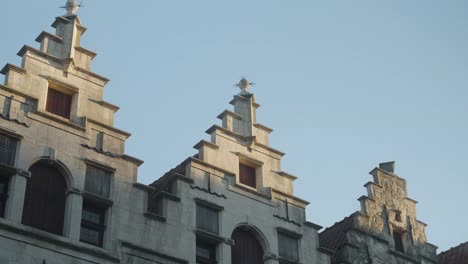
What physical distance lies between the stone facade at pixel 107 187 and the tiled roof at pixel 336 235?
217 centimetres

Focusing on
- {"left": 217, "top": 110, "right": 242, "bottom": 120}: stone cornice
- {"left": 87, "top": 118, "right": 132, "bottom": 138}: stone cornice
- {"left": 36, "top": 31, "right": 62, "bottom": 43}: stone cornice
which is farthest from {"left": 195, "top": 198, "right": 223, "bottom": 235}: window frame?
{"left": 36, "top": 31, "right": 62, "bottom": 43}: stone cornice

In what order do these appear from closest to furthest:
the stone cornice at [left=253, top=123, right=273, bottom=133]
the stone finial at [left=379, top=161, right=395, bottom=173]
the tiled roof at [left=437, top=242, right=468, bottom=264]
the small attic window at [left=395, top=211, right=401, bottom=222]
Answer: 1. the stone cornice at [left=253, top=123, right=273, bottom=133]
2. the small attic window at [left=395, top=211, right=401, bottom=222]
3. the stone finial at [left=379, top=161, right=395, bottom=173]
4. the tiled roof at [left=437, top=242, right=468, bottom=264]

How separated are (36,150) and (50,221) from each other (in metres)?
1.98

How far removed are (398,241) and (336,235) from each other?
7.78ft

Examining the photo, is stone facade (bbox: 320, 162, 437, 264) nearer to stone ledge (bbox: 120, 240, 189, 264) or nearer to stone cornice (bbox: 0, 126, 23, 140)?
stone ledge (bbox: 120, 240, 189, 264)

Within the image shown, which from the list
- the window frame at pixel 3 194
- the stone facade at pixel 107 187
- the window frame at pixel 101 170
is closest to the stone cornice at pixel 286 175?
the stone facade at pixel 107 187

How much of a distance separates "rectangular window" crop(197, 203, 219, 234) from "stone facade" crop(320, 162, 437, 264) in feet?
15.7

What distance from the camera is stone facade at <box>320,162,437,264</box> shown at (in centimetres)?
3128

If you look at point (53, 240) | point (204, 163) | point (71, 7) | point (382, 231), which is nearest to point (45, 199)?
point (53, 240)

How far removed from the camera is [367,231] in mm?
32000

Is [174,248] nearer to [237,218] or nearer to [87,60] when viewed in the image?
[237,218]

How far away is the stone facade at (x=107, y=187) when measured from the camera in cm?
2397

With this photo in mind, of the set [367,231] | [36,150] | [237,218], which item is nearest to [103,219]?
[36,150]

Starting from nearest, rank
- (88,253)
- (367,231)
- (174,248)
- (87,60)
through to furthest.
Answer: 1. (88,253)
2. (174,248)
3. (87,60)
4. (367,231)
